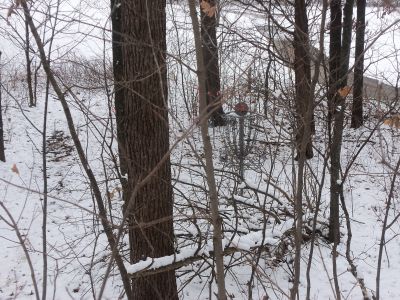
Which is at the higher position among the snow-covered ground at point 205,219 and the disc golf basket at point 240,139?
the disc golf basket at point 240,139

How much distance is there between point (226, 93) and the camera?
3.80 feet

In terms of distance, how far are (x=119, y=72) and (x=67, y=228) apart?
8.26 ft

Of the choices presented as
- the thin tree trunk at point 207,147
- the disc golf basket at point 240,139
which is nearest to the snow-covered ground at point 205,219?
the disc golf basket at point 240,139

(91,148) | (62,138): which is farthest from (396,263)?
(62,138)

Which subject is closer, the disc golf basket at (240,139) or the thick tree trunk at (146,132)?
the thick tree trunk at (146,132)

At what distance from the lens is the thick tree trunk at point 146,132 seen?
10.9 ft

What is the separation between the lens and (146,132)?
3506 millimetres

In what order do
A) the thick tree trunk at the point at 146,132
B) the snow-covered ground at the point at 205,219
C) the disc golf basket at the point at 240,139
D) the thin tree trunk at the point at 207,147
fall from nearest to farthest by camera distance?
the thin tree trunk at the point at 207,147
the thick tree trunk at the point at 146,132
the snow-covered ground at the point at 205,219
the disc golf basket at the point at 240,139

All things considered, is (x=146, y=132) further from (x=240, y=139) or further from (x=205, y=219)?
(x=240, y=139)

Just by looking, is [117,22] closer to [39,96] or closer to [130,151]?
[130,151]

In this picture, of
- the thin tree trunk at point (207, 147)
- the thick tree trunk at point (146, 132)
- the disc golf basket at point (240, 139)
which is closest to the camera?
the thin tree trunk at point (207, 147)

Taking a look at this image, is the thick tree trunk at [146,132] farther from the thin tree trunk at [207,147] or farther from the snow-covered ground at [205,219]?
the thin tree trunk at [207,147]

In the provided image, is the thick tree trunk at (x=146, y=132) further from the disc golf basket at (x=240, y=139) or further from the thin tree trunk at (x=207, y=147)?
→ the thin tree trunk at (x=207, y=147)

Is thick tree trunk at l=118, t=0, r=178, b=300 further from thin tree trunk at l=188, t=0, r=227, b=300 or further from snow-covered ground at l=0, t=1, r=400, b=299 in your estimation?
thin tree trunk at l=188, t=0, r=227, b=300
